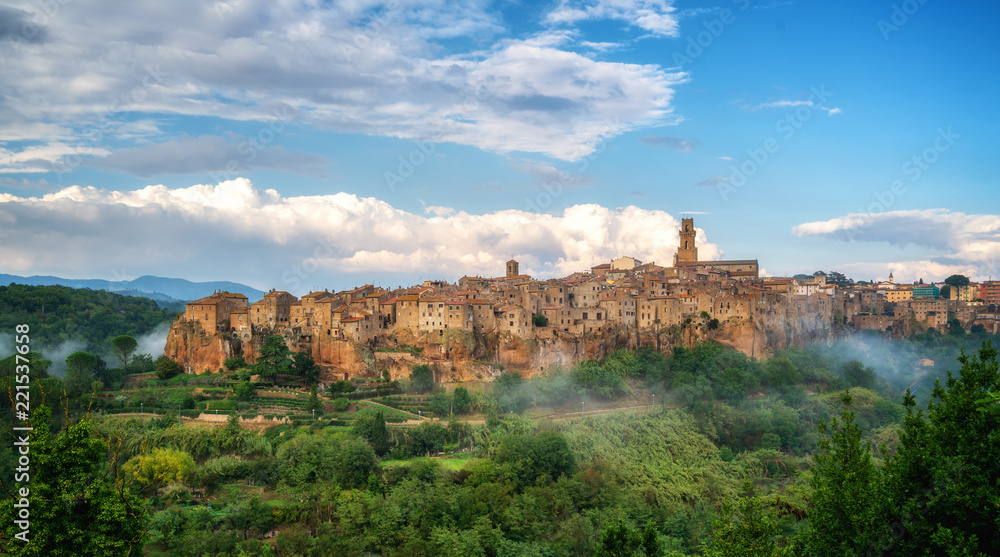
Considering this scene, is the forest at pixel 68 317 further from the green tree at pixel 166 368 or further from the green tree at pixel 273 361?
the green tree at pixel 273 361

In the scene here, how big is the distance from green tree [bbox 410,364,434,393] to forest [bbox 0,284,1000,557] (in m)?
0.12

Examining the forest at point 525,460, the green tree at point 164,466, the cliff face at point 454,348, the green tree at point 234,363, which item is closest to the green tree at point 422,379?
the forest at point 525,460

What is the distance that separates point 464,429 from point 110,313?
54482 mm

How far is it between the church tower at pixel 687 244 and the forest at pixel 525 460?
71.0ft

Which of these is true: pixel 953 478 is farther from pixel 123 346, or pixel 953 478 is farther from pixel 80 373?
pixel 123 346

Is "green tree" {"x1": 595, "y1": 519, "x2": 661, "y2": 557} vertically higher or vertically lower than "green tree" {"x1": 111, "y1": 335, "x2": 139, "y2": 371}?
lower

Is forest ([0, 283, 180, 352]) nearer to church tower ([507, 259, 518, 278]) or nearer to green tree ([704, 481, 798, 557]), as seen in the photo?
church tower ([507, 259, 518, 278])

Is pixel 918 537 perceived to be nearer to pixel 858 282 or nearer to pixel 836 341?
pixel 836 341

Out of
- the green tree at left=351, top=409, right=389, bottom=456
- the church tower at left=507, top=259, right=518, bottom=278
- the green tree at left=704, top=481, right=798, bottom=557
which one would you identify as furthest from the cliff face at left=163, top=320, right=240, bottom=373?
the green tree at left=704, top=481, right=798, bottom=557

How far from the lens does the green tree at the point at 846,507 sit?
13.2 m

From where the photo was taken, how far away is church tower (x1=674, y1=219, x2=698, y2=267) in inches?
2977

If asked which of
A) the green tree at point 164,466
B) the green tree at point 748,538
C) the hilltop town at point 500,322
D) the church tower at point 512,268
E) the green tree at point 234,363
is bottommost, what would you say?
the green tree at point 164,466

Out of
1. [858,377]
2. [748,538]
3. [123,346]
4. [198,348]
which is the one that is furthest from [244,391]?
[858,377]

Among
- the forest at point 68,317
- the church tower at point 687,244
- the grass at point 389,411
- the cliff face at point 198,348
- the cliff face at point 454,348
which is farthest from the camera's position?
the church tower at point 687,244
